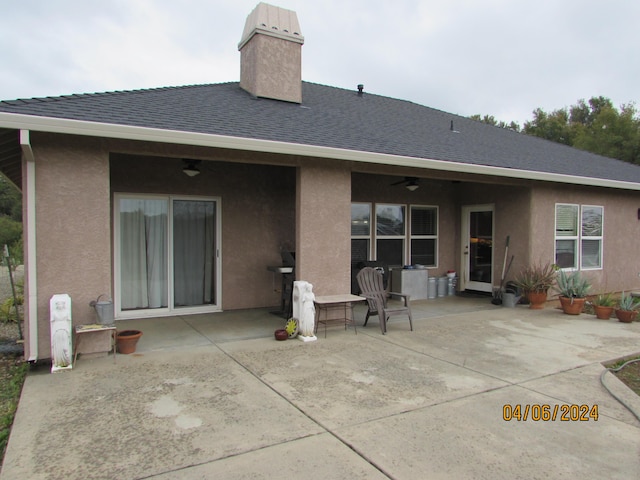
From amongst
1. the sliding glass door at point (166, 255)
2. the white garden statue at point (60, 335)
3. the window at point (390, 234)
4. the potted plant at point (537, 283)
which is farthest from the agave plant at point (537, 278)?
the white garden statue at point (60, 335)

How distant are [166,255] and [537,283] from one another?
7.07 metres

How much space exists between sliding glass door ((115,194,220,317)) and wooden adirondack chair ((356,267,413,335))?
8.97ft

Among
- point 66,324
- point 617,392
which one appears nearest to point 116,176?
point 66,324

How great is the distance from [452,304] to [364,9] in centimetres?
776

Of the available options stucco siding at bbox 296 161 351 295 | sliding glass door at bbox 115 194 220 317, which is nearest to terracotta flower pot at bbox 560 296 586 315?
stucco siding at bbox 296 161 351 295

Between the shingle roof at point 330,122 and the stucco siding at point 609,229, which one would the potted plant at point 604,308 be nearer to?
the stucco siding at point 609,229

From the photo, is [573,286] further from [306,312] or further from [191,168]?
[191,168]

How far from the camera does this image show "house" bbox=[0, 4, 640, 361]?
4.95 metres

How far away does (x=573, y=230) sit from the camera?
383 inches

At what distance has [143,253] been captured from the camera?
7.30 m

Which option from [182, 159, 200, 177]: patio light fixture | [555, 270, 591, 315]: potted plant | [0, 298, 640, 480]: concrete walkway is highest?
[182, 159, 200, 177]: patio light fixture

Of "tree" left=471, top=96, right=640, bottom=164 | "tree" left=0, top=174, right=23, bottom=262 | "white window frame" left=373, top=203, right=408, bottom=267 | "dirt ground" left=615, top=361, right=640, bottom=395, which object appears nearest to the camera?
"dirt ground" left=615, top=361, right=640, bottom=395

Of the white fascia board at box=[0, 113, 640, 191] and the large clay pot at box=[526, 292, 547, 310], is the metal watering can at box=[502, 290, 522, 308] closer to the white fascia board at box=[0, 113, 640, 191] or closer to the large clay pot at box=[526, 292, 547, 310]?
the large clay pot at box=[526, 292, 547, 310]

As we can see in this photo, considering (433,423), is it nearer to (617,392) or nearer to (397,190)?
(617,392)
